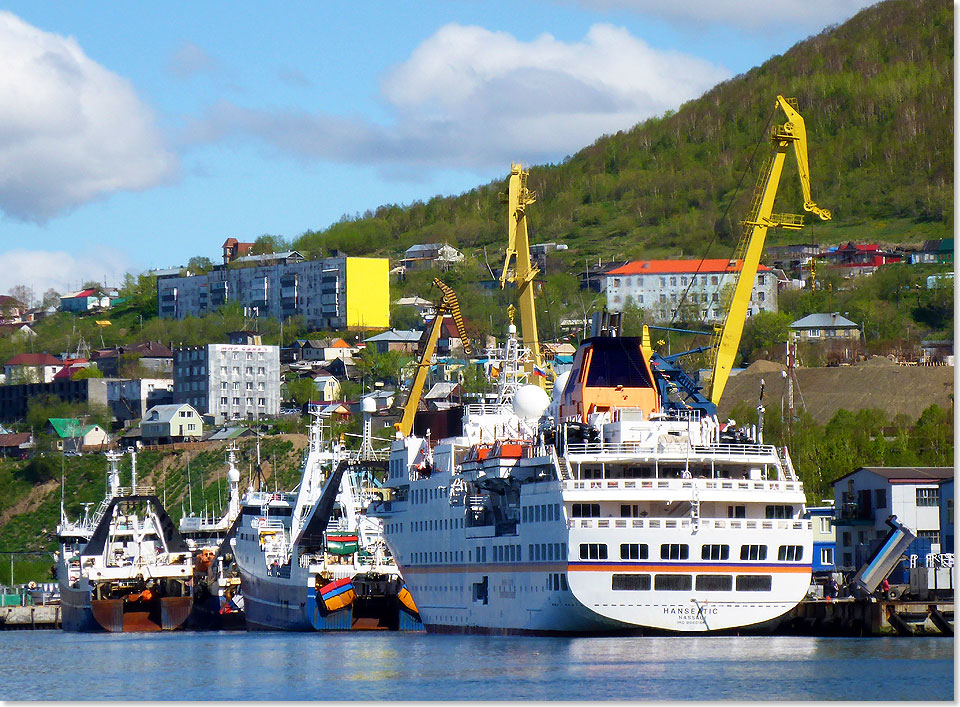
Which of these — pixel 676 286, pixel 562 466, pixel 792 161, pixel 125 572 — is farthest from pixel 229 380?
pixel 562 466

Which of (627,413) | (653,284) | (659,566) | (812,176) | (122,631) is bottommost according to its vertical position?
(122,631)

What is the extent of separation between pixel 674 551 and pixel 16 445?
310 feet

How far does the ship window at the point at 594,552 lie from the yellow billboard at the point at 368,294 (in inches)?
4744

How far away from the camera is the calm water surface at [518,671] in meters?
35.0

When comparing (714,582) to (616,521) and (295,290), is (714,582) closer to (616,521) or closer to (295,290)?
(616,521)

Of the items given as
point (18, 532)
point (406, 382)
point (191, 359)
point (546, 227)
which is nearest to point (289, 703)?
point (18, 532)

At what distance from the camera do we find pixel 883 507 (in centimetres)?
6097

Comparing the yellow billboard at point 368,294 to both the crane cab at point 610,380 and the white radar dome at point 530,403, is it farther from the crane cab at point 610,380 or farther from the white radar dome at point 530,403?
the crane cab at point 610,380

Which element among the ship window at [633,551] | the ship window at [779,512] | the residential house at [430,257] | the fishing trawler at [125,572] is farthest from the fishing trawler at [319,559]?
the residential house at [430,257]

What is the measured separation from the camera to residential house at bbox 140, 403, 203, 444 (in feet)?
409

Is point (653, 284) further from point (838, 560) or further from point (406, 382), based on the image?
point (838, 560)

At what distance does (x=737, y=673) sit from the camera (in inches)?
1442

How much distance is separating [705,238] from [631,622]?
4015 inches

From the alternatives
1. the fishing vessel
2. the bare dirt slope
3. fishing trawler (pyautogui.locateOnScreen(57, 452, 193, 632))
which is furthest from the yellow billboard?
the fishing vessel
